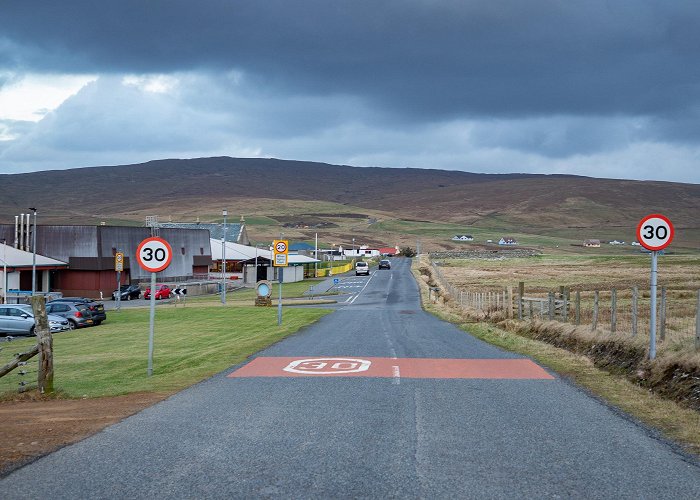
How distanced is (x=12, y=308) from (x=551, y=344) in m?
25.5

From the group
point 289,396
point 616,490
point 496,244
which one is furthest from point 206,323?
point 496,244

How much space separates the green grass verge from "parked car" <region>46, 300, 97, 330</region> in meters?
1.09

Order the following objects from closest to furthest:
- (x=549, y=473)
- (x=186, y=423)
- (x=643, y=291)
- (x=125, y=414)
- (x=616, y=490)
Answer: (x=616, y=490)
(x=549, y=473)
(x=186, y=423)
(x=125, y=414)
(x=643, y=291)

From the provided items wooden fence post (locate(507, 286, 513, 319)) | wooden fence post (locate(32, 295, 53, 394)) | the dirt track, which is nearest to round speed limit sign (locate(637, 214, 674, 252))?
the dirt track

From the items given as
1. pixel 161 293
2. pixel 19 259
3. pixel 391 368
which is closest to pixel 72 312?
pixel 391 368

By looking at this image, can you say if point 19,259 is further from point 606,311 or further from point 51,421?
point 51,421

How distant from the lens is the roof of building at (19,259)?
2355 inches

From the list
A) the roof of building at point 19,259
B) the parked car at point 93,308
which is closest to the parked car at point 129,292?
the roof of building at point 19,259

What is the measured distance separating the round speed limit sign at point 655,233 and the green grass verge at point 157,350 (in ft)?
30.7

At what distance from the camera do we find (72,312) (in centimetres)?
3734

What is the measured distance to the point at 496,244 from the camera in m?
187

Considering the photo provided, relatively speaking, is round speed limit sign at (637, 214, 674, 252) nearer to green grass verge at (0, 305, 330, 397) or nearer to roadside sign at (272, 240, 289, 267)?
green grass verge at (0, 305, 330, 397)

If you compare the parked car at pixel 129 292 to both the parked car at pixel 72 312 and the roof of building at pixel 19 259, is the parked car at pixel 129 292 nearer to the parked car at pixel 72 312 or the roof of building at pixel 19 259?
the roof of building at pixel 19 259

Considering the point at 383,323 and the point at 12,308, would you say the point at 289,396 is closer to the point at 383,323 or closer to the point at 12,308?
the point at 383,323
